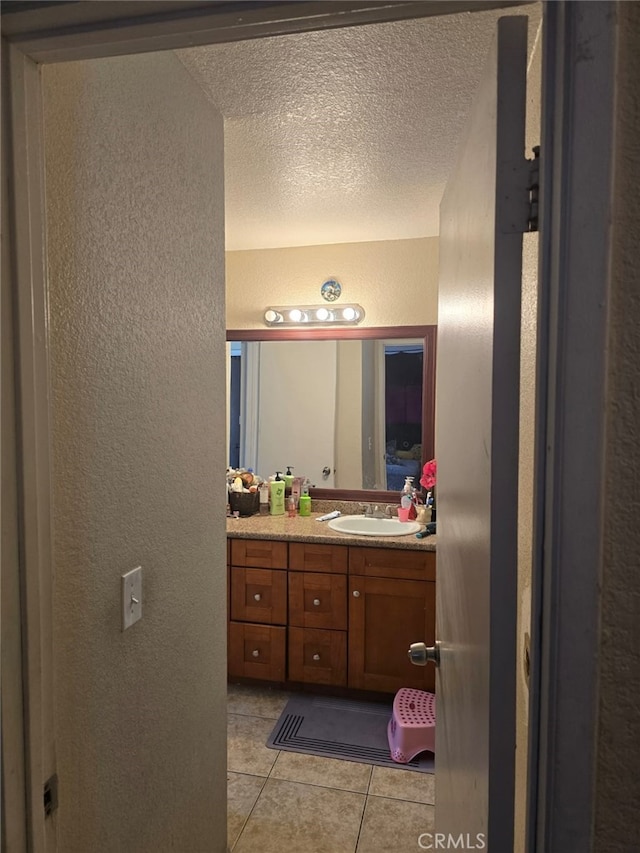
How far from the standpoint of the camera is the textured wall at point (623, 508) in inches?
21.3

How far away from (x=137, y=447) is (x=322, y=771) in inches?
69.1

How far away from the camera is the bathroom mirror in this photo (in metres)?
3.01

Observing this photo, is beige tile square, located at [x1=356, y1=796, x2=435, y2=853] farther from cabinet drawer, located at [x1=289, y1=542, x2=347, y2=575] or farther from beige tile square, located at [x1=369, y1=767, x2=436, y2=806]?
cabinet drawer, located at [x1=289, y1=542, x2=347, y2=575]

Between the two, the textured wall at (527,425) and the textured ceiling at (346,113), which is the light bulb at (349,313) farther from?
the textured wall at (527,425)

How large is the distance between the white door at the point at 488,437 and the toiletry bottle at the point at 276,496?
2140 mm

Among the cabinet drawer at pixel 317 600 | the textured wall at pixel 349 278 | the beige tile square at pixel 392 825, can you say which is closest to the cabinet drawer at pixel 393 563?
the cabinet drawer at pixel 317 600

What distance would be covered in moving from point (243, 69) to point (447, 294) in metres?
0.88

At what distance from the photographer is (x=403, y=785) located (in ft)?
6.79

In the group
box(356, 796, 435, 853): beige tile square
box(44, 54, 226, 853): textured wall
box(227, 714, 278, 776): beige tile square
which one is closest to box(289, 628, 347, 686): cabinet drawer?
box(227, 714, 278, 776): beige tile square

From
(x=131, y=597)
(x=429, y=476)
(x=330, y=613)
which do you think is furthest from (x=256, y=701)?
(x=131, y=597)

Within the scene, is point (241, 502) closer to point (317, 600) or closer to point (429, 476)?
point (317, 600)

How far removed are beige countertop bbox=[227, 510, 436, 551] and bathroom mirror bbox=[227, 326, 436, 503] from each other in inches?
15.0

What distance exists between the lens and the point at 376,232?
9.34ft

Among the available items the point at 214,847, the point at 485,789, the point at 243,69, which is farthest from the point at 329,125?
the point at 214,847
